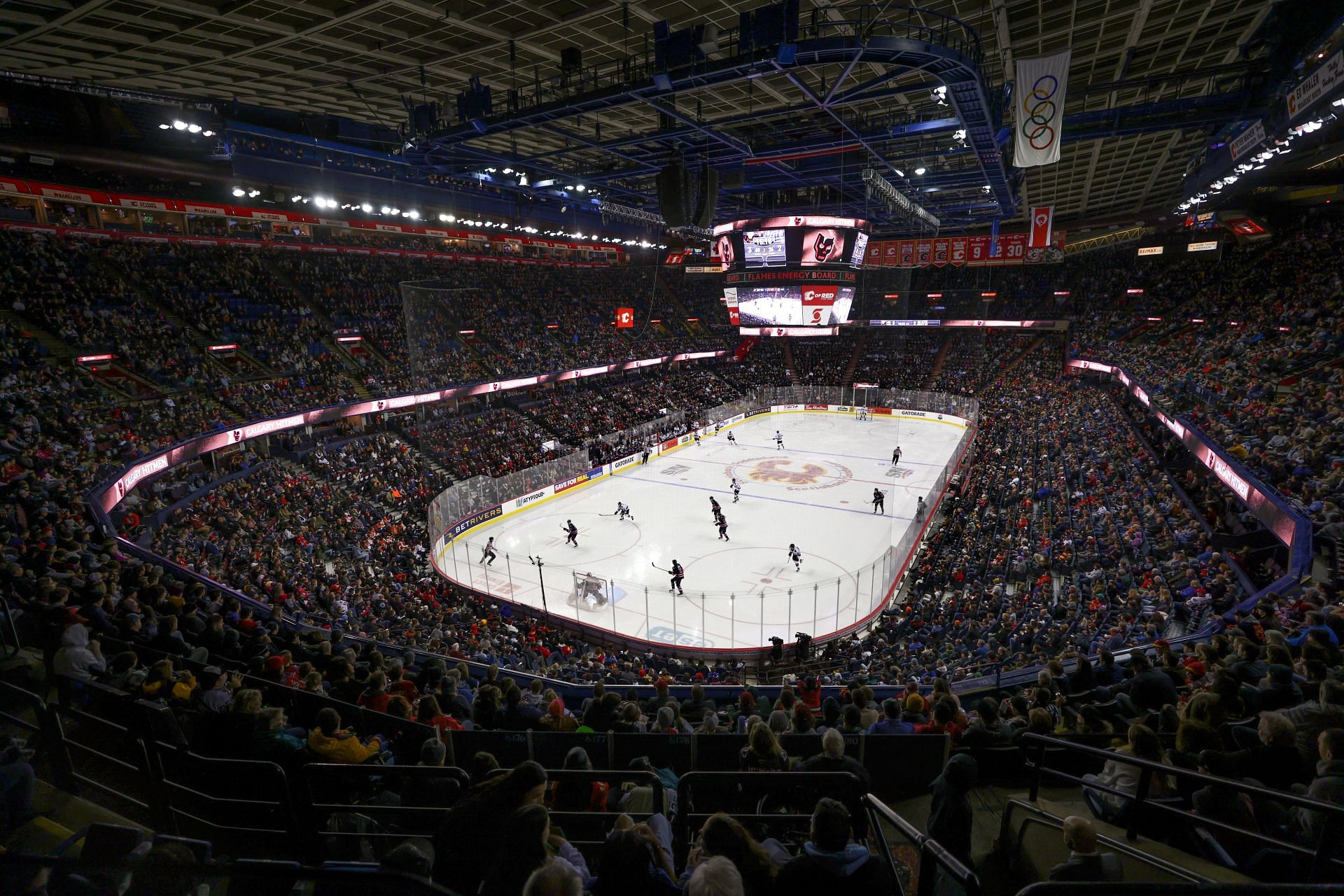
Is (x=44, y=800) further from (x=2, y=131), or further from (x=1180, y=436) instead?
(x=2, y=131)

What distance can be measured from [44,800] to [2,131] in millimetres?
33912

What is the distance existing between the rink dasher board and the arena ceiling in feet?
42.6

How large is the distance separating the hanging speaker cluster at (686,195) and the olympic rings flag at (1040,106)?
6.27 metres

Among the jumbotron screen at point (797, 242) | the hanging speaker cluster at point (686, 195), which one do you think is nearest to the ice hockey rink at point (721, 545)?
the hanging speaker cluster at point (686, 195)

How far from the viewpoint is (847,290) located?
76.2 feet

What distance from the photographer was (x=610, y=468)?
3306 cm

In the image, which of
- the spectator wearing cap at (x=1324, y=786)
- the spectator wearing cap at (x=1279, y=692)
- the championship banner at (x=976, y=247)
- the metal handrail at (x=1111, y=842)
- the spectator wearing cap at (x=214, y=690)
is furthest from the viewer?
the championship banner at (x=976, y=247)

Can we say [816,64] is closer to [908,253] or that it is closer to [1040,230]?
[1040,230]

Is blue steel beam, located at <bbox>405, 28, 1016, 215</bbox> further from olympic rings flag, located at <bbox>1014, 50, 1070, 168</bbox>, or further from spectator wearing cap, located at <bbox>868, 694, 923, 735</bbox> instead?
spectator wearing cap, located at <bbox>868, 694, 923, 735</bbox>

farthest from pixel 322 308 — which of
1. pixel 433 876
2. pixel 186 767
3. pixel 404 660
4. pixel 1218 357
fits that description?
pixel 1218 357

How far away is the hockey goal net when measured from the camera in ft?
60.1

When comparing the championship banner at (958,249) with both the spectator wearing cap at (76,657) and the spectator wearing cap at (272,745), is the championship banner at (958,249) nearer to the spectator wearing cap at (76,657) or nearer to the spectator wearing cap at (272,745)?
the spectator wearing cap at (272,745)

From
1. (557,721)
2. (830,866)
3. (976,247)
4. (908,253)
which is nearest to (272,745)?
(557,721)

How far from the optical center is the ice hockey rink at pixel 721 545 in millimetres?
17688
